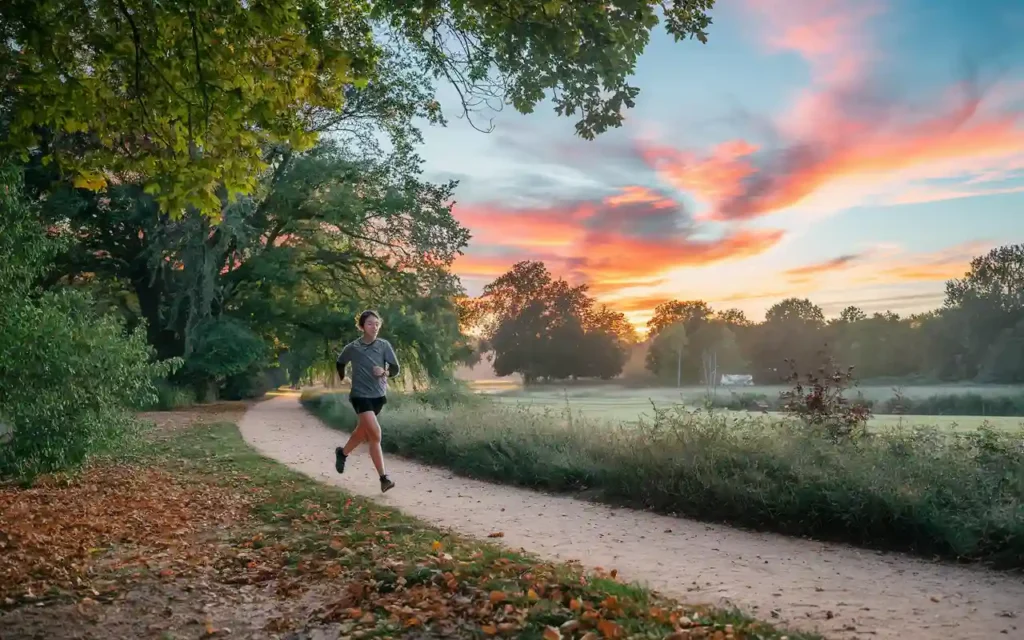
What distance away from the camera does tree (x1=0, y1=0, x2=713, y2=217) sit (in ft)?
22.6

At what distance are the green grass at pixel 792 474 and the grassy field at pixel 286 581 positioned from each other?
2.83 metres

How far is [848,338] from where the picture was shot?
19734 mm

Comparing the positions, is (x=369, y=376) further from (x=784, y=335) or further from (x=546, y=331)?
(x=546, y=331)

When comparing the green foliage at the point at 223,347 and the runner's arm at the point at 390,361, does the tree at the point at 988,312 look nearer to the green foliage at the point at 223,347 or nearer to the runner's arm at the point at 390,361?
the runner's arm at the point at 390,361

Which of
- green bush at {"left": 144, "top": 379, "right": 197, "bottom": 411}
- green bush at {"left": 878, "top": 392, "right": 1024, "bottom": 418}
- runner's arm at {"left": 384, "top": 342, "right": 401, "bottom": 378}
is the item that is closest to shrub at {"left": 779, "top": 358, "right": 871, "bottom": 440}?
runner's arm at {"left": 384, "top": 342, "right": 401, "bottom": 378}

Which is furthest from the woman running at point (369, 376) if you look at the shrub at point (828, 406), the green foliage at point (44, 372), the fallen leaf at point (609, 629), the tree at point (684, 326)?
the tree at point (684, 326)

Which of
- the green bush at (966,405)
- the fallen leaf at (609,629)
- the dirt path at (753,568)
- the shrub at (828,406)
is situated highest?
the shrub at (828,406)

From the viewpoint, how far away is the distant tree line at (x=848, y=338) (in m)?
Result: 17.3

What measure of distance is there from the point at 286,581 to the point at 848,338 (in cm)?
1779

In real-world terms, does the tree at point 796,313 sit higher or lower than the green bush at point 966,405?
higher

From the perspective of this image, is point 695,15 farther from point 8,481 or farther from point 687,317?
point 687,317

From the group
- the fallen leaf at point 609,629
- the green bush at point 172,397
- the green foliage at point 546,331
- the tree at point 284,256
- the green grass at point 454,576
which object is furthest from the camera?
the green foliage at point 546,331

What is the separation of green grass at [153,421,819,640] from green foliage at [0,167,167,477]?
242cm

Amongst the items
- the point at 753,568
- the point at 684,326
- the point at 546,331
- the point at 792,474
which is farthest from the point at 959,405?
the point at 546,331
